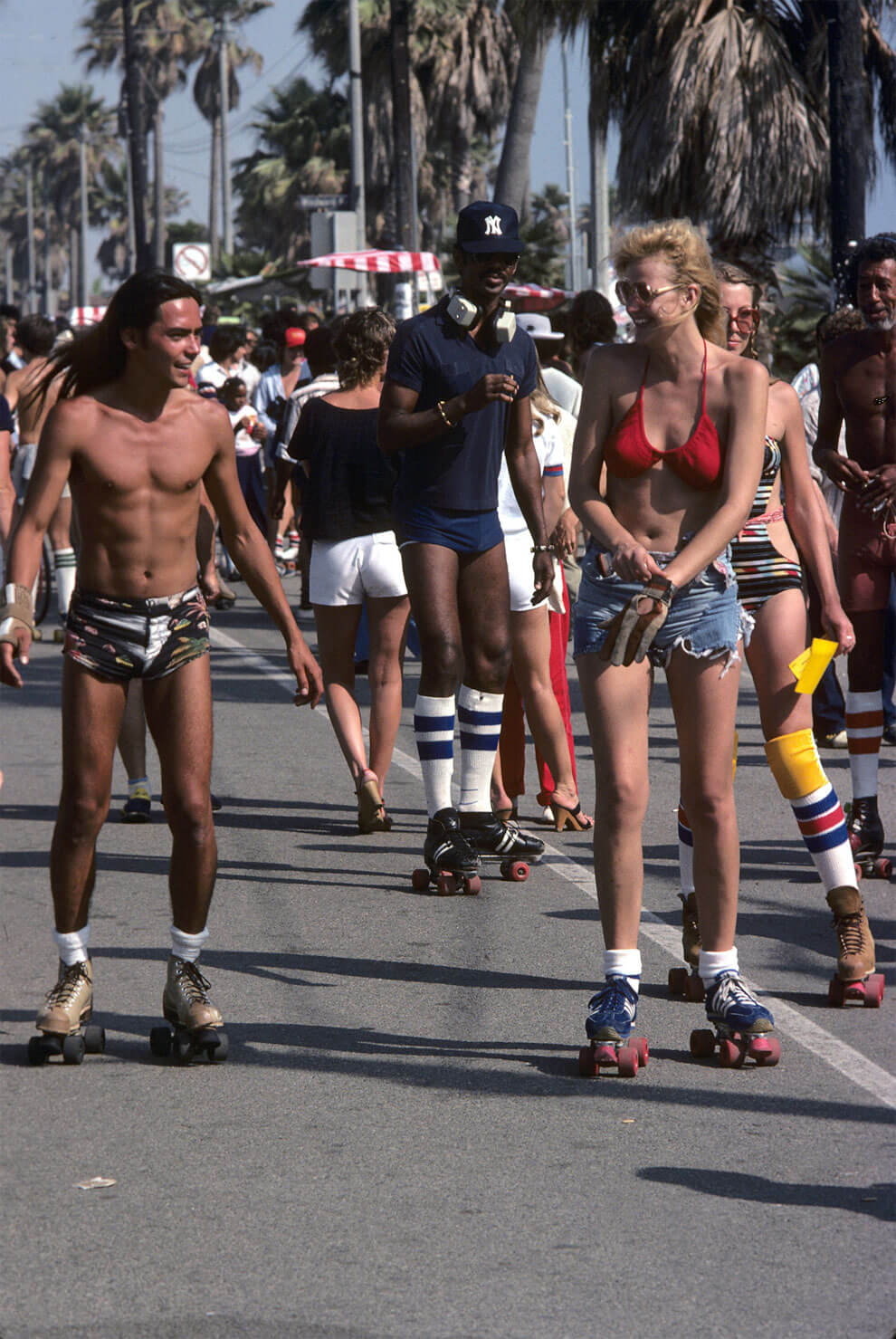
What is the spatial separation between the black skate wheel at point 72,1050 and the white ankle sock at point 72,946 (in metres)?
0.21

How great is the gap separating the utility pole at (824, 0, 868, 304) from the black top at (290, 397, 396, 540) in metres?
5.98

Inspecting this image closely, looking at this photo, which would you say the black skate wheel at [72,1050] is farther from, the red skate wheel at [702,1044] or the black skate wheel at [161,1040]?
the red skate wheel at [702,1044]

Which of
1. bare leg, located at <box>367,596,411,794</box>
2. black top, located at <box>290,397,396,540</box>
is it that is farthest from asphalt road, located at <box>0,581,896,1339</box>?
black top, located at <box>290,397,396,540</box>

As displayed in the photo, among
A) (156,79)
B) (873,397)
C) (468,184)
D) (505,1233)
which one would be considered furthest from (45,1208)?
(156,79)

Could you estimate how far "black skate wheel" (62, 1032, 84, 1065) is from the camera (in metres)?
5.17

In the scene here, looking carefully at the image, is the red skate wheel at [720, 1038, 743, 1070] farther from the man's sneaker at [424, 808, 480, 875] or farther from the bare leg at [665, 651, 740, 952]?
the man's sneaker at [424, 808, 480, 875]

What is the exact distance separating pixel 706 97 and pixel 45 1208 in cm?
1704

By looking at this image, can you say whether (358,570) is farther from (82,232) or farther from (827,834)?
(82,232)

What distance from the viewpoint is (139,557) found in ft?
17.1

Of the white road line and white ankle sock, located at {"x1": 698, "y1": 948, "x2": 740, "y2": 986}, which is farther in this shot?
white ankle sock, located at {"x1": 698, "y1": 948, "x2": 740, "y2": 986}

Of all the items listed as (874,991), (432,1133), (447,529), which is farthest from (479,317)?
(432,1133)

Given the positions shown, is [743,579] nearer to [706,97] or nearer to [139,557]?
[139,557]

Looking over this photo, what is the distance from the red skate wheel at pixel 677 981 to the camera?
5.78 meters

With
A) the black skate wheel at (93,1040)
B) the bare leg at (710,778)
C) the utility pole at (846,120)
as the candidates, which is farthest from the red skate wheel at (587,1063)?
the utility pole at (846,120)
